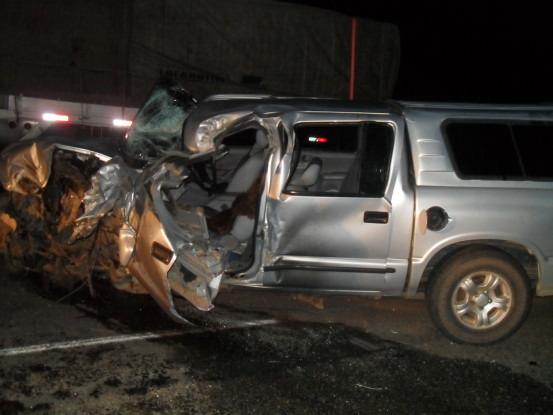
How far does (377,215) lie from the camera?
4484 mm

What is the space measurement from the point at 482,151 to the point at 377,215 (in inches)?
37.9

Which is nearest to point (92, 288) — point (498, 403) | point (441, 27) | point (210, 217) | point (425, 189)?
point (210, 217)

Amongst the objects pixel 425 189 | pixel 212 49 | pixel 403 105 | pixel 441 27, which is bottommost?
pixel 425 189

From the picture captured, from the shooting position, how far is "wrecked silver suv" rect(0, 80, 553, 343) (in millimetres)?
Result: 4449

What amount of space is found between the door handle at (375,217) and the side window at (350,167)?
0.47 ft

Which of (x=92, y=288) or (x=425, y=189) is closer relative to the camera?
(x=425, y=189)

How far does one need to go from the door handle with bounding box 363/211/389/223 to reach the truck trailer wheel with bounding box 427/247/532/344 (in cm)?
61

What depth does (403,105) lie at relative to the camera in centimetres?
477

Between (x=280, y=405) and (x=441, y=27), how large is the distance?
64.0 feet

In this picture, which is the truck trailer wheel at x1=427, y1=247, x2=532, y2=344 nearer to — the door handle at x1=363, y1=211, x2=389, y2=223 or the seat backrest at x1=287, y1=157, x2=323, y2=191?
the door handle at x1=363, y1=211, x2=389, y2=223

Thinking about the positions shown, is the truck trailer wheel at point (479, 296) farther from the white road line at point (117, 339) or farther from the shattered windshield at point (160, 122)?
the shattered windshield at point (160, 122)

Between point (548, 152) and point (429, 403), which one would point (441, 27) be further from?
point (429, 403)

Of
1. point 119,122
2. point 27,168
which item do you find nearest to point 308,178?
point 27,168

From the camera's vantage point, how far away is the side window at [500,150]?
4.59 m
